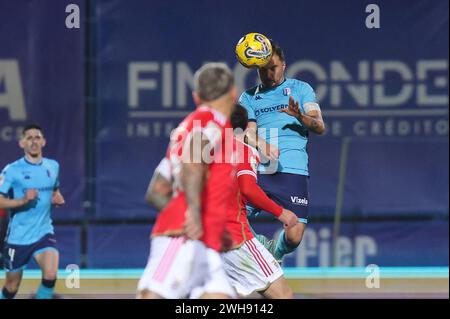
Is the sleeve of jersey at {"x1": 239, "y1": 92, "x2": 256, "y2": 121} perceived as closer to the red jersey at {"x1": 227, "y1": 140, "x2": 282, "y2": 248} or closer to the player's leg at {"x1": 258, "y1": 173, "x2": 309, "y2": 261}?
the player's leg at {"x1": 258, "y1": 173, "x2": 309, "y2": 261}

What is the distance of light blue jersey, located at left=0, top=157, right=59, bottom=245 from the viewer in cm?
1188

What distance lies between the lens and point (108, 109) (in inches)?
537

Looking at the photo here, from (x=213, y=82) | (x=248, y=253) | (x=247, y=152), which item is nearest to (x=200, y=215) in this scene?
(x=213, y=82)

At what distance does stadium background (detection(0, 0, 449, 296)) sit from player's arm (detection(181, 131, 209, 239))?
723 centimetres

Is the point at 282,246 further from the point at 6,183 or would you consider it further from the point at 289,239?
the point at 6,183

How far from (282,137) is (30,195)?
3061mm

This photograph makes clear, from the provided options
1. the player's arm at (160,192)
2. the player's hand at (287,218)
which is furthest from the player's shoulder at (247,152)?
the player's arm at (160,192)

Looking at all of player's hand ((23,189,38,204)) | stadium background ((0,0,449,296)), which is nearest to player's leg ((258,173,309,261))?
player's hand ((23,189,38,204))

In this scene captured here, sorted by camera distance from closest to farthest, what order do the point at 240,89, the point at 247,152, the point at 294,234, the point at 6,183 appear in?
1. the point at 247,152
2. the point at 294,234
3. the point at 6,183
4. the point at 240,89

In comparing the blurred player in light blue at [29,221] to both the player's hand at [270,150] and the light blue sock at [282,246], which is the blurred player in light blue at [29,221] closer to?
the light blue sock at [282,246]

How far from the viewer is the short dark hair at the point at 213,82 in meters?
6.61

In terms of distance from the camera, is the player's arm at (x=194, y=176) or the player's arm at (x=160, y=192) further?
the player's arm at (x=160, y=192)

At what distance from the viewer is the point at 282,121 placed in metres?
9.90
